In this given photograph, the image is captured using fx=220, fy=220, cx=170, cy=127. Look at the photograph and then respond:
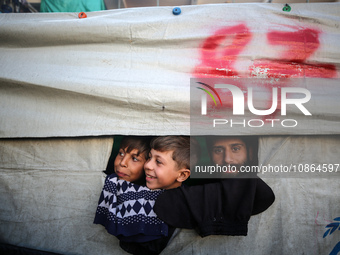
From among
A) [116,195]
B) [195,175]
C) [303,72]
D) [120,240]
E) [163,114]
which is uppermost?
[303,72]

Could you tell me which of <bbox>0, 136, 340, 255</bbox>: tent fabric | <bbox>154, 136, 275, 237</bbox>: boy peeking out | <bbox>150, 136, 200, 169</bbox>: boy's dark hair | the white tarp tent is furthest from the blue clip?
<bbox>154, 136, 275, 237</bbox>: boy peeking out

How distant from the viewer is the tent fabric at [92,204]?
4.20 ft

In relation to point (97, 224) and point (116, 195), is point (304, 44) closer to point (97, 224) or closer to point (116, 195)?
point (116, 195)

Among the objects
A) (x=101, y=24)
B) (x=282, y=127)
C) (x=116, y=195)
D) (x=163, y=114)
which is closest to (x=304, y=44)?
(x=282, y=127)

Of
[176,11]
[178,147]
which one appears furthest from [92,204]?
[176,11]

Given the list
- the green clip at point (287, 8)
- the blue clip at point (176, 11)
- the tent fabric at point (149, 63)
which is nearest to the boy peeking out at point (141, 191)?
the tent fabric at point (149, 63)

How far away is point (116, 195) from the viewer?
4.34 feet

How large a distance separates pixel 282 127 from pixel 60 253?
1544mm

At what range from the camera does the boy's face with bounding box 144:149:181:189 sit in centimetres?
132

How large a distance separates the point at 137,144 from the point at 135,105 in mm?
251

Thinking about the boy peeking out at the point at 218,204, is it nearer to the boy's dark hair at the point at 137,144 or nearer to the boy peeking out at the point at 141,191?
the boy peeking out at the point at 141,191

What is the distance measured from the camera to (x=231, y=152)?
136 cm

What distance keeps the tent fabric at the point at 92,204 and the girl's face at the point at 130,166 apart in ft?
0.33

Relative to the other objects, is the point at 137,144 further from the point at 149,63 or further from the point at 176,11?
the point at 176,11
